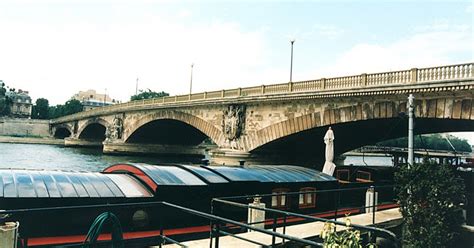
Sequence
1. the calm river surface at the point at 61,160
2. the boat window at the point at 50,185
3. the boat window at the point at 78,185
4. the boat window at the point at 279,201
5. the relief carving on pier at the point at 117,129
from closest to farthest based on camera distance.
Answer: the boat window at the point at 50,185
the boat window at the point at 78,185
the boat window at the point at 279,201
the calm river surface at the point at 61,160
the relief carving on pier at the point at 117,129

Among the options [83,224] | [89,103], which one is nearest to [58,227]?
[83,224]

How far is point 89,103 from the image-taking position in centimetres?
16238

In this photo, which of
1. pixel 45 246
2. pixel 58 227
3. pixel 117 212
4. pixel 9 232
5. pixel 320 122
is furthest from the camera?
pixel 320 122

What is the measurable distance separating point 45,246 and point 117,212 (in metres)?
1.66

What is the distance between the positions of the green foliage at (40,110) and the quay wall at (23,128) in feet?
114

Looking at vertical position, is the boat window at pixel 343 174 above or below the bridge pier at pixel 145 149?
above

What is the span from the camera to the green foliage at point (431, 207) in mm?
10094

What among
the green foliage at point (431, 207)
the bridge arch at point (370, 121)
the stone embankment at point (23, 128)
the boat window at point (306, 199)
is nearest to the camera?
the green foliage at point (431, 207)

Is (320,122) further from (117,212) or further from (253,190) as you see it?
(117,212)

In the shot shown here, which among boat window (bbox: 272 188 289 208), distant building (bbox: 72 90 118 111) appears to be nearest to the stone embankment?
distant building (bbox: 72 90 118 111)

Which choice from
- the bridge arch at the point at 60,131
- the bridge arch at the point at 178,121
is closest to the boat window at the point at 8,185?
the bridge arch at the point at 178,121

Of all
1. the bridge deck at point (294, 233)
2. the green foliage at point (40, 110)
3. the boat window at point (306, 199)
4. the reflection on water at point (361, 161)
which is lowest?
the reflection on water at point (361, 161)

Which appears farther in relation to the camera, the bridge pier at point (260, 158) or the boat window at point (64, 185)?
the bridge pier at point (260, 158)

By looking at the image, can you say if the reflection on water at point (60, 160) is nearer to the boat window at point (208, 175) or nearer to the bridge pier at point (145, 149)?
the bridge pier at point (145, 149)
